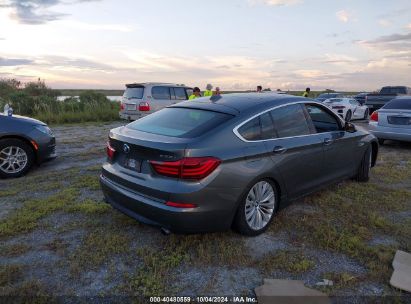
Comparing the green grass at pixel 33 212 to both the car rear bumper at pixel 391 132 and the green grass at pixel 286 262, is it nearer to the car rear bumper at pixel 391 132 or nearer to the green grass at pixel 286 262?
the green grass at pixel 286 262

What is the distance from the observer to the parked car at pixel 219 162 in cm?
339

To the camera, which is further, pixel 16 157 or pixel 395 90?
pixel 395 90

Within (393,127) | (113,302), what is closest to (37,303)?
(113,302)

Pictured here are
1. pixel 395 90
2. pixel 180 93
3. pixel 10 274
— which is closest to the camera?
pixel 10 274

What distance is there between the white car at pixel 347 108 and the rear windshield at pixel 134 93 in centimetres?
964

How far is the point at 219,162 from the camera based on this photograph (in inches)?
137

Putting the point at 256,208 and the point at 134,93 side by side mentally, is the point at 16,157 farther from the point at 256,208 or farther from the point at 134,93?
the point at 134,93

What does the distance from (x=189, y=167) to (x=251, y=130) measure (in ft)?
3.17

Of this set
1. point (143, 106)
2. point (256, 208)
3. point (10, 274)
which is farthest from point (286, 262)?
point (143, 106)

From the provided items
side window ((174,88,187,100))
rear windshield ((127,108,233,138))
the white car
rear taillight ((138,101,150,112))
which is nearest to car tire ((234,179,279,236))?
rear windshield ((127,108,233,138))

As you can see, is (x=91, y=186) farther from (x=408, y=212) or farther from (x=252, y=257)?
(x=408, y=212)

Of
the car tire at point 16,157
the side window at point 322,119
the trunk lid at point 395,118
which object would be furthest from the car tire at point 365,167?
the car tire at point 16,157

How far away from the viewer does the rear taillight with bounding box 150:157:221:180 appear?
3.34m

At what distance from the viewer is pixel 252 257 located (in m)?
3.62
